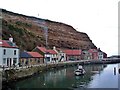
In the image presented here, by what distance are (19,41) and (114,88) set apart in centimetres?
6654

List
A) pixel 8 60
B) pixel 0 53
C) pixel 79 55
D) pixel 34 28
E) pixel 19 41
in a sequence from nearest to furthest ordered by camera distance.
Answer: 1. pixel 0 53
2. pixel 8 60
3. pixel 19 41
4. pixel 79 55
5. pixel 34 28

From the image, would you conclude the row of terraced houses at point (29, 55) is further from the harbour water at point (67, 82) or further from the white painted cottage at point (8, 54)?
the harbour water at point (67, 82)

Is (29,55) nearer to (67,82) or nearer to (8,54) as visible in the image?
(8,54)

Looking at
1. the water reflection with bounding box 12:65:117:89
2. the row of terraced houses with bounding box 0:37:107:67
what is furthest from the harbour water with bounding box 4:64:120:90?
the row of terraced houses with bounding box 0:37:107:67

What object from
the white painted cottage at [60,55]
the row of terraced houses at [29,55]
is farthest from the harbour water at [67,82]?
the white painted cottage at [60,55]

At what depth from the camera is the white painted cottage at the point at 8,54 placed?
202 feet

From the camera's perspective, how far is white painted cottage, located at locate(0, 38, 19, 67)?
61.6 m

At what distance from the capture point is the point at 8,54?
211 ft

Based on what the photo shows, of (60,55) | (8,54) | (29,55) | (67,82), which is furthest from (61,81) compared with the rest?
(60,55)

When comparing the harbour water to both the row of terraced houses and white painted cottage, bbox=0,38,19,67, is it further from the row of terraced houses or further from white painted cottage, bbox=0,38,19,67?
the row of terraced houses

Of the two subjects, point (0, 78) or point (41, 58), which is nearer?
point (0, 78)

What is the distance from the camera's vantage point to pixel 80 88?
4712 cm

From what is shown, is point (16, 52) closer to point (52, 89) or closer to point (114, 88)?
point (52, 89)

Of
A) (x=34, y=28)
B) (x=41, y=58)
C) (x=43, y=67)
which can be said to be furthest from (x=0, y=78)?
(x=34, y=28)
